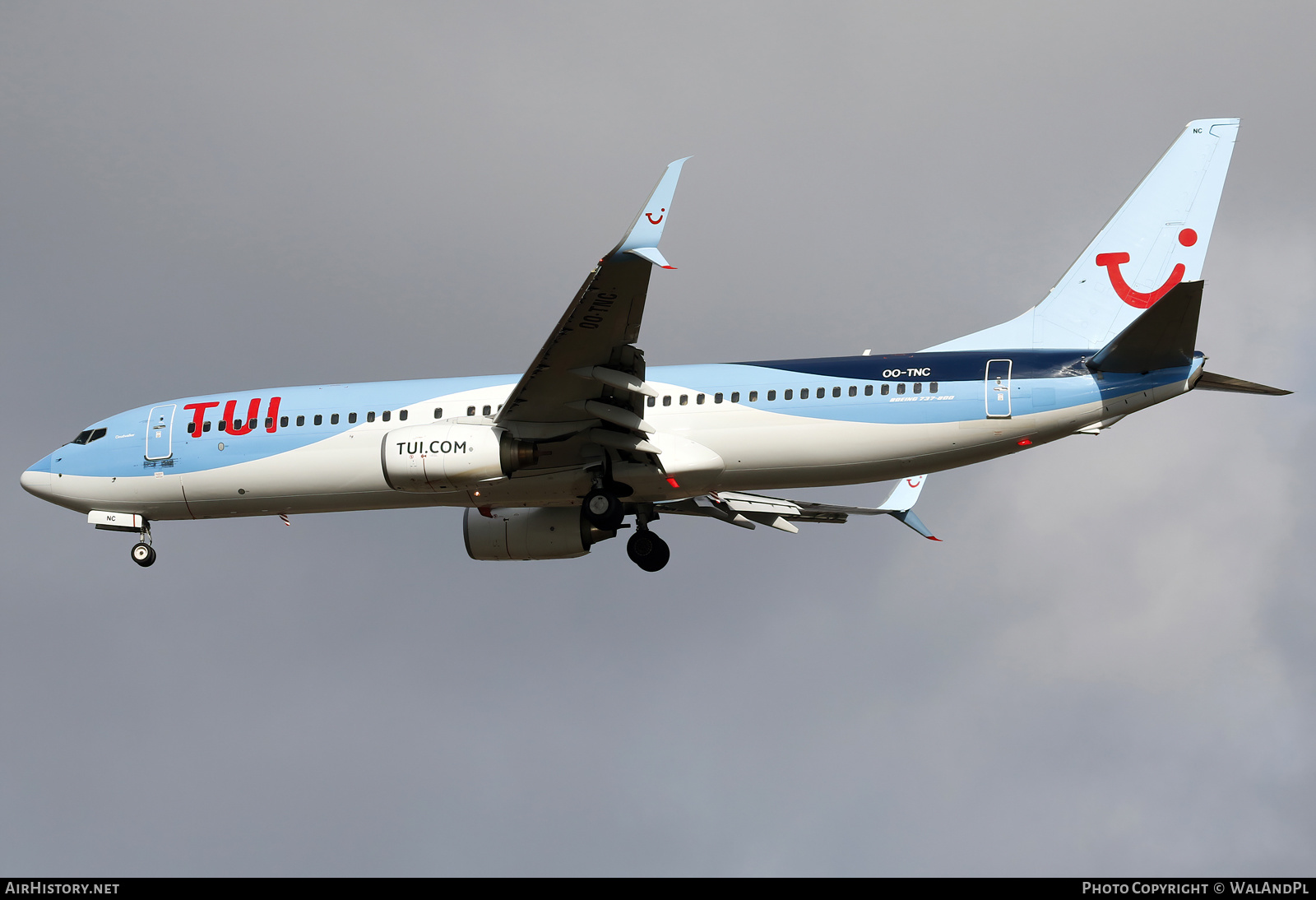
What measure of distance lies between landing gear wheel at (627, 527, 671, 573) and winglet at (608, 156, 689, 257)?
8097mm

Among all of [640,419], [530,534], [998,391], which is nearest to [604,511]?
[640,419]

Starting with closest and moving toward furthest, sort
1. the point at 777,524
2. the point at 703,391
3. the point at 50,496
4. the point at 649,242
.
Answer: the point at 649,242 < the point at 703,391 < the point at 50,496 < the point at 777,524

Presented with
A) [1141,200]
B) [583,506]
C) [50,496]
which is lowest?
[583,506]

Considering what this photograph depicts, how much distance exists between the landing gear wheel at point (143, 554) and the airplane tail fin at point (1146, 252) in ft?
53.1

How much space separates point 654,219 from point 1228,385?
10.5m

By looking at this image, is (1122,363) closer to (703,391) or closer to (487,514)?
(703,391)

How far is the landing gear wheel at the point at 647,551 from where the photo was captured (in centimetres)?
2808

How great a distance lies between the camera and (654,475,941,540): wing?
99.2 feet

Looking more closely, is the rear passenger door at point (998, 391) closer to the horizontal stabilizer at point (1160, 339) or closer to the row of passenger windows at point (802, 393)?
the row of passenger windows at point (802, 393)

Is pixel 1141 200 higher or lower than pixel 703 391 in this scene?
higher

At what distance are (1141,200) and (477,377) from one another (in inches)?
522

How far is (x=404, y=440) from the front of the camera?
981 inches

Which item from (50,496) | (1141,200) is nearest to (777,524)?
(1141,200)

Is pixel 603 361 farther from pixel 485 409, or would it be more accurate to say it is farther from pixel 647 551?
pixel 647 551
